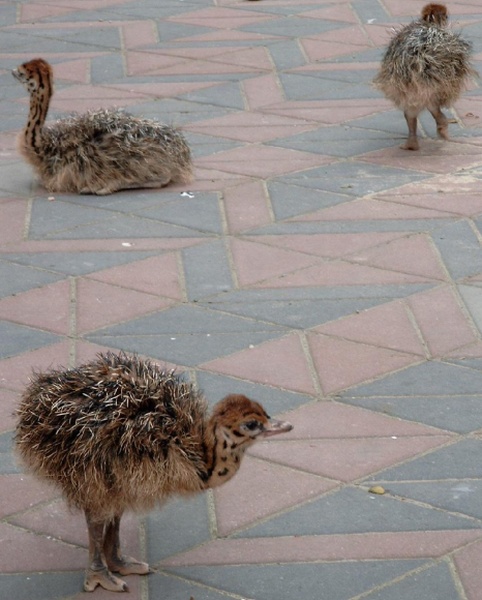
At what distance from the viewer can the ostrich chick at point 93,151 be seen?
880 centimetres

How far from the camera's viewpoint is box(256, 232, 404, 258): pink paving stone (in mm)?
7816

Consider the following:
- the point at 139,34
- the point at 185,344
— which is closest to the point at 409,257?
the point at 185,344

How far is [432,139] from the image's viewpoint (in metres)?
9.90

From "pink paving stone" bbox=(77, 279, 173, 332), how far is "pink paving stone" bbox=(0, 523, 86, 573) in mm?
1966

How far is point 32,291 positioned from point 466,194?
10.4 ft

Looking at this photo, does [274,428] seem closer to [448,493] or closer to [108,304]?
[448,493]

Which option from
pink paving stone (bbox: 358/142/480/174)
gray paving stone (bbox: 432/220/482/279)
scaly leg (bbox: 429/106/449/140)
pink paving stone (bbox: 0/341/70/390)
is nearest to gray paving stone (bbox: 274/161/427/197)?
pink paving stone (bbox: 358/142/480/174)

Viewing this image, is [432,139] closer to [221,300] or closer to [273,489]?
[221,300]

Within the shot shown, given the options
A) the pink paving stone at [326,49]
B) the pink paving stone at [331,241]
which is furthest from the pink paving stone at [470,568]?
the pink paving stone at [326,49]

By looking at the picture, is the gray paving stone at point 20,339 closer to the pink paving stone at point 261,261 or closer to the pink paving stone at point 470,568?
the pink paving stone at point 261,261

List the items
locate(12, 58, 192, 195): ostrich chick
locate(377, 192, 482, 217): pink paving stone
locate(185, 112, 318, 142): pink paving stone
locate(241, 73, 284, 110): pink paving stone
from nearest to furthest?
1. locate(377, 192, 482, 217): pink paving stone
2. locate(12, 58, 192, 195): ostrich chick
3. locate(185, 112, 318, 142): pink paving stone
4. locate(241, 73, 284, 110): pink paving stone

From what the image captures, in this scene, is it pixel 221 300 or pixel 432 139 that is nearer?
pixel 221 300

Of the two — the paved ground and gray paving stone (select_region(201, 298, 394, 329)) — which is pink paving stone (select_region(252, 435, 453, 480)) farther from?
gray paving stone (select_region(201, 298, 394, 329))

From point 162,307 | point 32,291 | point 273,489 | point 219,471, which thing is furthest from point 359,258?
point 219,471
